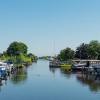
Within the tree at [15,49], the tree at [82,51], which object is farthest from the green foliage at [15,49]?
the tree at [82,51]

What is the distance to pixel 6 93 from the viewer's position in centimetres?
4603

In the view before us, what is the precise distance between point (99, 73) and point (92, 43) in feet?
194

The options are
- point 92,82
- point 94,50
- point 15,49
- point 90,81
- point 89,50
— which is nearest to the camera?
point 92,82

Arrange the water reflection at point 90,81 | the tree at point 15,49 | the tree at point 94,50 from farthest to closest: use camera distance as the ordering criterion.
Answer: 1. the tree at point 15,49
2. the tree at point 94,50
3. the water reflection at point 90,81

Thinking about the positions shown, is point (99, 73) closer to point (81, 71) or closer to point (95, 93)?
point (81, 71)

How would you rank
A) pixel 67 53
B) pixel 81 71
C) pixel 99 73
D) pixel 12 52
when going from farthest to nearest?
pixel 12 52, pixel 67 53, pixel 81 71, pixel 99 73

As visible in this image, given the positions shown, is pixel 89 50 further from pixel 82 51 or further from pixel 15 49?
pixel 15 49

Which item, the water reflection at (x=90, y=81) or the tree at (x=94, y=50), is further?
the tree at (x=94, y=50)

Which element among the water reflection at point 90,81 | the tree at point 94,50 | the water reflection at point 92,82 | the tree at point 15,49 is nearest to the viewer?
the water reflection at point 92,82

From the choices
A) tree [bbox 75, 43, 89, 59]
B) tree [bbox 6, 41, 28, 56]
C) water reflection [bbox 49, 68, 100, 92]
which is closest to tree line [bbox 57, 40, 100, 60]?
tree [bbox 75, 43, 89, 59]

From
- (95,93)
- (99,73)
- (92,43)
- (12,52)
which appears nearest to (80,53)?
(92,43)

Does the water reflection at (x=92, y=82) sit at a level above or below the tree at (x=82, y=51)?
below

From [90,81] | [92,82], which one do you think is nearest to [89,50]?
[90,81]

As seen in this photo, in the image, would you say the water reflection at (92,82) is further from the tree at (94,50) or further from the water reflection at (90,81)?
A: the tree at (94,50)
